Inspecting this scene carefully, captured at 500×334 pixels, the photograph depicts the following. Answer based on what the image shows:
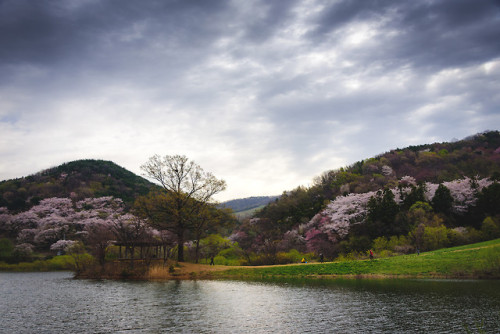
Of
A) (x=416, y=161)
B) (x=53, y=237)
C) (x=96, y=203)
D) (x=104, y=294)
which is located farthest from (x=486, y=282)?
(x=96, y=203)

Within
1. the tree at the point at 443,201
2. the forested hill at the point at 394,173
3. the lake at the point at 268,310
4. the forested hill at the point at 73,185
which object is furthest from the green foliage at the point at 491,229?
the forested hill at the point at 73,185

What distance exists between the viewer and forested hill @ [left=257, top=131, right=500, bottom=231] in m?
75.4

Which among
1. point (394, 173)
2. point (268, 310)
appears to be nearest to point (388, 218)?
point (268, 310)

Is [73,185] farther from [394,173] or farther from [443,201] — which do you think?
[443,201]

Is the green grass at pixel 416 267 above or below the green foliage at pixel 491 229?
below

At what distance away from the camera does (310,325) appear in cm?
1597

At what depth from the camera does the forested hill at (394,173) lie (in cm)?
7544

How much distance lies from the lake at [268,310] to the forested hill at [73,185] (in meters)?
81.3

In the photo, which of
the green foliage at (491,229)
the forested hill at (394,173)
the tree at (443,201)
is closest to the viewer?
the green foliage at (491,229)

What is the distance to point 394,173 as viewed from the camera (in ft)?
311

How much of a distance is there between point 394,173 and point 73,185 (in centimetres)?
9857

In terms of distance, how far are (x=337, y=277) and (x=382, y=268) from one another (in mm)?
4860

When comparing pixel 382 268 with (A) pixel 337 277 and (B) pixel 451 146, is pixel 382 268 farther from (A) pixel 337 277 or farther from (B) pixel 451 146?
(B) pixel 451 146

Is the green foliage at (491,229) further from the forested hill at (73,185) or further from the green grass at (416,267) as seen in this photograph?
the forested hill at (73,185)
